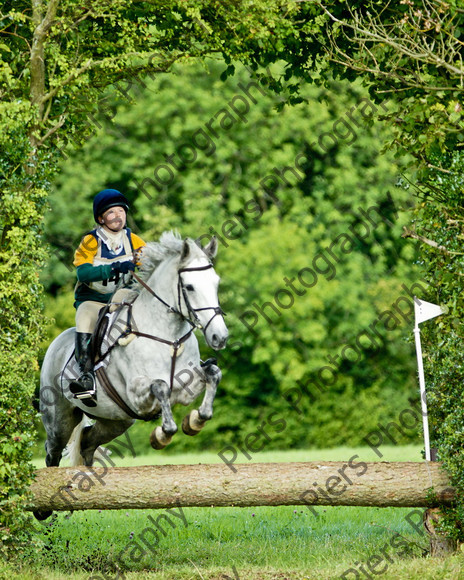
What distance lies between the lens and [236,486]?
22.4ft

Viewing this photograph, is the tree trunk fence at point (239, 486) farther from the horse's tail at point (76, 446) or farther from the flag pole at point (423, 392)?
the horse's tail at point (76, 446)

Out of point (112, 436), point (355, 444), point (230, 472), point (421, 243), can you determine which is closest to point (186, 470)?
point (230, 472)

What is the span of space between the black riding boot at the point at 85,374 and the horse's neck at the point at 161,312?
56 centimetres

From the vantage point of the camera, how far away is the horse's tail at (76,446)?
7984 mm

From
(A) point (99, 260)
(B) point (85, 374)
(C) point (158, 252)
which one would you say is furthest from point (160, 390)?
(A) point (99, 260)

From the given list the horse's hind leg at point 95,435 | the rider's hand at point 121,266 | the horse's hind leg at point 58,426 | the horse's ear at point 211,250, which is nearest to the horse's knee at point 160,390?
the rider's hand at point 121,266

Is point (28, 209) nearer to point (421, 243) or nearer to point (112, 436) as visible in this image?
point (112, 436)

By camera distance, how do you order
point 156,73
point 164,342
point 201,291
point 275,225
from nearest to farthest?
1. point 201,291
2. point 164,342
3. point 156,73
4. point 275,225

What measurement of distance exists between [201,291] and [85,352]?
1511 millimetres

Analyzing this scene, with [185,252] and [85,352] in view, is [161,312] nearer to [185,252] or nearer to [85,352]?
[185,252]

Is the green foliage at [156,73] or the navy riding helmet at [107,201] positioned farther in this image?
the navy riding helmet at [107,201]

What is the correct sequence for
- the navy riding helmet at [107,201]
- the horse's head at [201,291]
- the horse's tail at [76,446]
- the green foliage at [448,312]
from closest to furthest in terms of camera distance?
the horse's head at [201,291]
the green foliage at [448,312]
the navy riding helmet at [107,201]
the horse's tail at [76,446]

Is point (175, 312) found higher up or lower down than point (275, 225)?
higher up

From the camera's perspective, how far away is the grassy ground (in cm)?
671
